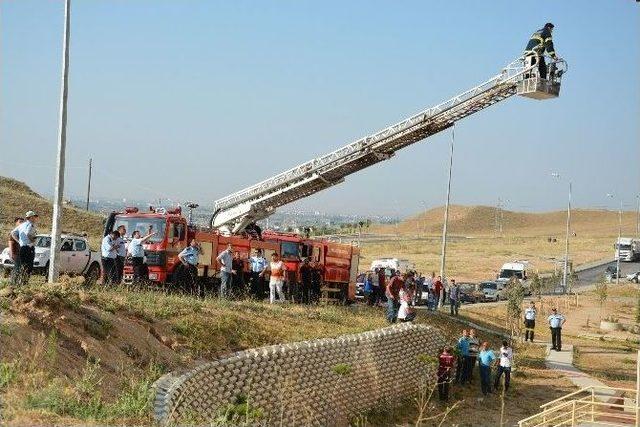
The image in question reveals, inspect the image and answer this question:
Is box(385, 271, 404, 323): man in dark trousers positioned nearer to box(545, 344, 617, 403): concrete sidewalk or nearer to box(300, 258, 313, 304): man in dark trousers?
box(300, 258, 313, 304): man in dark trousers

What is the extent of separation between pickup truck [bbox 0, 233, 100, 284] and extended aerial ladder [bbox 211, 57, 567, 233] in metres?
5.19

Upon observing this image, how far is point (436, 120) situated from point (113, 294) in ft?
35.0

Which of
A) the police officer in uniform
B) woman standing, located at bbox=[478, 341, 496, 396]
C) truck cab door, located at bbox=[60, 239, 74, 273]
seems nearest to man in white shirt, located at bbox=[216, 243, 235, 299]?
the police officer in uniform

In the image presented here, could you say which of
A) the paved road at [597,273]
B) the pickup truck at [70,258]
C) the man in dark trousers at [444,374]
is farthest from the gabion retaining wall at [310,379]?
the paved road at [597,273]

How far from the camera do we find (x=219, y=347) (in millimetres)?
18875

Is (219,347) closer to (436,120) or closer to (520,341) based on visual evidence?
(436,120)

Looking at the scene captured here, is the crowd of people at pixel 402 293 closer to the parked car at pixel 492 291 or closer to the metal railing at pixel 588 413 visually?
the metal railing at pixel 588 413

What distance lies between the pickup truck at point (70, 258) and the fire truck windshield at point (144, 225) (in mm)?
1121

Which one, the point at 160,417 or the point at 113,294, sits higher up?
the point at 113,294

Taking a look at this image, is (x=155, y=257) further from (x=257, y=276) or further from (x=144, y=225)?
(x=257, y=276)

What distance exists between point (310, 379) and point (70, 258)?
28.1 feet

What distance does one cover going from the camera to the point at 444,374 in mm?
24391

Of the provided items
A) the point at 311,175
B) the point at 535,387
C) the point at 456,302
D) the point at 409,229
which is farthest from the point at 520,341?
the point at 409,229

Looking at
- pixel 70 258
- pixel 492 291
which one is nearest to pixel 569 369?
pixel 70 258
